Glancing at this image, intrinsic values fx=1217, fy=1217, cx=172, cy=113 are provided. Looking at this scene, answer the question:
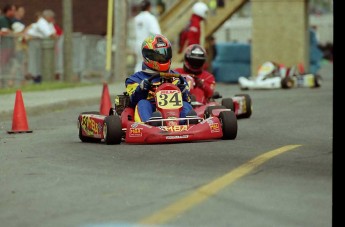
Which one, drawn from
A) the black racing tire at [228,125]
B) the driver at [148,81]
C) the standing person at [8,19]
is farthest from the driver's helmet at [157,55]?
the standing person at [8,19]

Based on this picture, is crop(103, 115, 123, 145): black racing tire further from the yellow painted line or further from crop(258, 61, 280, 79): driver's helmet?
crop(258, 61, 280, 79): driver's helmet

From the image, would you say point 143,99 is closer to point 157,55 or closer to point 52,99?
point 157,55

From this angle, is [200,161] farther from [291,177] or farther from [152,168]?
[291,177]

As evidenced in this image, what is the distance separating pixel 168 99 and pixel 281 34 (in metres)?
20.4

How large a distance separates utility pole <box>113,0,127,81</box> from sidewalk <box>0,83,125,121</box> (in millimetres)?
2522

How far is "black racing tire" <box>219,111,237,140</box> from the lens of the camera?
14305 mm

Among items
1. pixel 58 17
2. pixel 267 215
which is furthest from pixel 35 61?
pixel 267 215

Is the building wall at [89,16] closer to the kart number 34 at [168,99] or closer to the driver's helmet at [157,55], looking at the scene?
the driver's helmet at [157,55]

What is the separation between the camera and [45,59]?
30.8 metres

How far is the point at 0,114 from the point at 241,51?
Answer: 656 inches

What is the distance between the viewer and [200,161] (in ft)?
→ 38.9

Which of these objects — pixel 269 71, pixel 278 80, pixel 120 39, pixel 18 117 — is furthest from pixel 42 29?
pixel 18 117

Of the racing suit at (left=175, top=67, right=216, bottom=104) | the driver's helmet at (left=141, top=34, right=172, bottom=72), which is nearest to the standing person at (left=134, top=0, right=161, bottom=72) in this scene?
the racing suit at (left=175, top=67, right=216, bottom=104)
